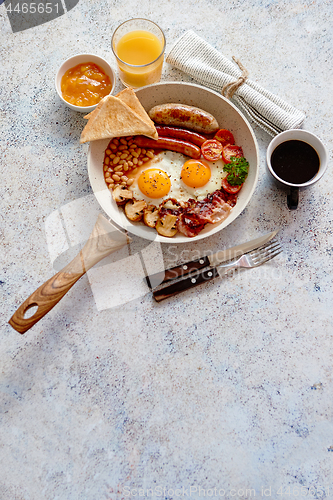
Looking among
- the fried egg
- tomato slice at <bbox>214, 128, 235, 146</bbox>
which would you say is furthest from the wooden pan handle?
tomato slice at <bbox>214, 128, 235, 146</bbox>

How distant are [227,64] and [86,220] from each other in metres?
1.56

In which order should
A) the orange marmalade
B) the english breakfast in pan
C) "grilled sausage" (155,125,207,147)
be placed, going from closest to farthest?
the english breakfast in pan
"grilled sausage" (155,125,207,147)
the orange marmalade

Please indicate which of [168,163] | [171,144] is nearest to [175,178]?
[168,163]

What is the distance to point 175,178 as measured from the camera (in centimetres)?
265

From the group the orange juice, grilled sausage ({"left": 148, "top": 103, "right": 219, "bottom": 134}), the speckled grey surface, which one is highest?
the orange juice

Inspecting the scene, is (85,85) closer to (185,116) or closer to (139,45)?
(139,45)

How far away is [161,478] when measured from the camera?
8.29 ft

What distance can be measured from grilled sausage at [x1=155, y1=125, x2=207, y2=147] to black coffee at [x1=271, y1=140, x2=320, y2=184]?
0.52 m

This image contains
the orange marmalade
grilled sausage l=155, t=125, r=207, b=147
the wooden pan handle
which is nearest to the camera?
the wooden pan handle

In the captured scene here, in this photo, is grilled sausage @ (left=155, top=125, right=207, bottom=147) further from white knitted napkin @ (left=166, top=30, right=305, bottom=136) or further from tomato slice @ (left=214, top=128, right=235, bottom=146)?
white knitted napkin @ (left=166, top=30, right=305, bottom=136)

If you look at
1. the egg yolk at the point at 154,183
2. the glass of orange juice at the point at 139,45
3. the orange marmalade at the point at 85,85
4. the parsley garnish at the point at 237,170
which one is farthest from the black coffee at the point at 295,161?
the orange marmalade at the point at 85,85

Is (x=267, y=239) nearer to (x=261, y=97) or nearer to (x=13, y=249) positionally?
(x=261, y=97)

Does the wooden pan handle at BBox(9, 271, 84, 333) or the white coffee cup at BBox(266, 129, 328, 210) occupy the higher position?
the white coffee cup at BBox(266, 129, 328, 210)

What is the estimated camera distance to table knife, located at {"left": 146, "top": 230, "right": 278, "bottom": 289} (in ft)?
8.66
